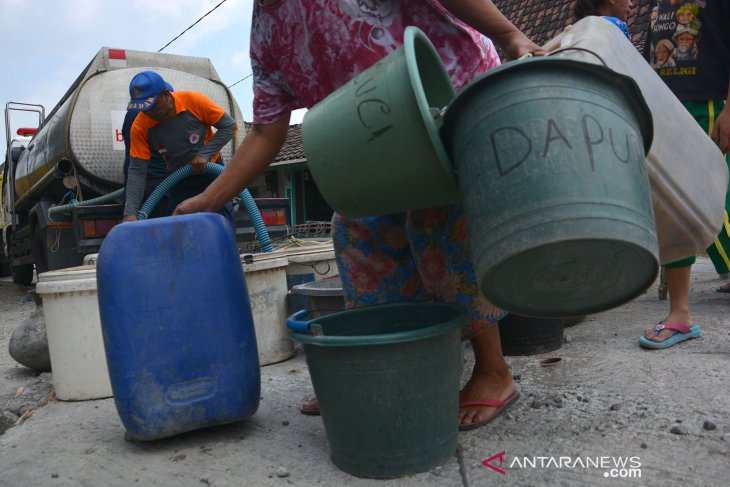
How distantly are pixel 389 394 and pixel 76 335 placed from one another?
1.89 metres

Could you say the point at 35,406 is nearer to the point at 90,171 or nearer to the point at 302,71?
the point at 302,71

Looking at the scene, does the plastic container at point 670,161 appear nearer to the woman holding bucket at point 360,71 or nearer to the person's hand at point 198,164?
the woman holding bucket at point 360,71

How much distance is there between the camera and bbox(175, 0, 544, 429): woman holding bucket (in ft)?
6.15

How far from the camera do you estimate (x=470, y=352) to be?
10.1 feet

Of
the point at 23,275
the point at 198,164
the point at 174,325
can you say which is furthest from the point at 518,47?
the point at 23,275

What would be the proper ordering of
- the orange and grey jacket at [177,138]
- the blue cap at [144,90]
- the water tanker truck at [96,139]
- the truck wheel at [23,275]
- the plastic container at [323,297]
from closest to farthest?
the plastic container at [323,297] → the blue cap at [144,90] → the orange and grey jacket at [177,138] → the water tanker truck at [96,139] → the truck wheel at [23,275]

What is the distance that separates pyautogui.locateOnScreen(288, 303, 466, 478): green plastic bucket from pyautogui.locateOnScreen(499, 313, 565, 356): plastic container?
46.3 inches

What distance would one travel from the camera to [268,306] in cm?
336

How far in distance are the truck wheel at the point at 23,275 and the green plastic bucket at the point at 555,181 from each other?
928 cm

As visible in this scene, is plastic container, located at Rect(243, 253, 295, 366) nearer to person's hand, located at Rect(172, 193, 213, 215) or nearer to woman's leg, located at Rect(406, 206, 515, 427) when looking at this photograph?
person's hand, located at Rect(172, 193, 213, 215)

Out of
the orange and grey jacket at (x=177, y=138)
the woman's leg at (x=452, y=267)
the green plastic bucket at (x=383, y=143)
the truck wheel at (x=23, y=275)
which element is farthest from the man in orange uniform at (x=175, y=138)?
the truck wheel at (x=23, y=275)

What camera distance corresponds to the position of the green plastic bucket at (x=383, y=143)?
1427 mm

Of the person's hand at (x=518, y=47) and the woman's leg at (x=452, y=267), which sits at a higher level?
the person's hand at (x=518, y=47)
